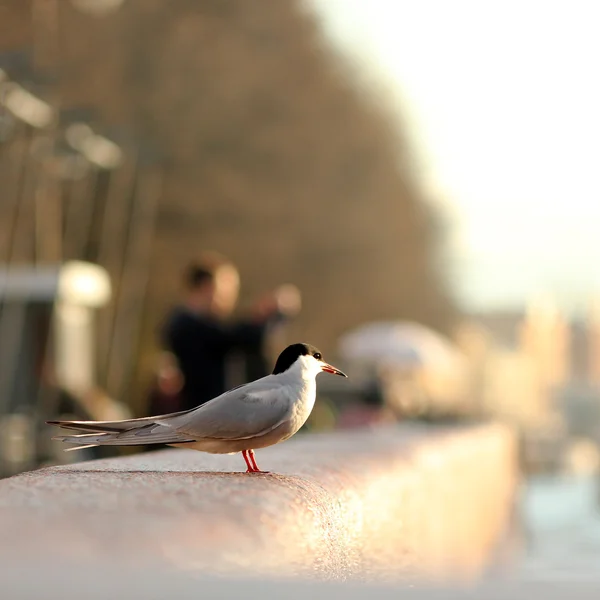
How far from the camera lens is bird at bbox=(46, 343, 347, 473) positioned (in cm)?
445

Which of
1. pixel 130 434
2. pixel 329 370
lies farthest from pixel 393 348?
pixel 130 434

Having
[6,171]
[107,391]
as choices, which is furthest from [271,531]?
[107,391]

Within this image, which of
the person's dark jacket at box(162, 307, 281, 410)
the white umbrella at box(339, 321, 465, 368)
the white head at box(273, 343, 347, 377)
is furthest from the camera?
the white umbrella at box(339, 321, 465, 368)

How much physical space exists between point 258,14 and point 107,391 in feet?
31.1

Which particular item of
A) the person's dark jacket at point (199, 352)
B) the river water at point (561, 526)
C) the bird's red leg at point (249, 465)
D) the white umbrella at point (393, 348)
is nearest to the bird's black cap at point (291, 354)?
the bird's red leg at point (249, 465)

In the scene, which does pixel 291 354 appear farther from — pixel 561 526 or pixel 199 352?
pixel 561 526

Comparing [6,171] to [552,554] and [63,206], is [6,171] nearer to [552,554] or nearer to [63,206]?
[63,206]

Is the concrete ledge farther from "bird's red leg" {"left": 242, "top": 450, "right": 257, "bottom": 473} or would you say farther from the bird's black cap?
the bird's black cap

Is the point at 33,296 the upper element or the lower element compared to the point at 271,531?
upper

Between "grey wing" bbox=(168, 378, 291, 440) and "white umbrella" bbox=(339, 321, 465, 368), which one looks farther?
"white umbrella" bbox=(339, 321, 465, 368)

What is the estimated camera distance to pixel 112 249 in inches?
1299

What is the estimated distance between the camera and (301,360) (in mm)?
4602

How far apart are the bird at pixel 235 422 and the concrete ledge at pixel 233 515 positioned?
11 centimetres

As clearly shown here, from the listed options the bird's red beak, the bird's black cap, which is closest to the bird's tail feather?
the bird's black cap
